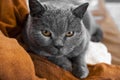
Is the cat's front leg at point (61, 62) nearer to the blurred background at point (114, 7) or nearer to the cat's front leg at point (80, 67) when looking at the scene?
the cat's front leg at point (80, 67)

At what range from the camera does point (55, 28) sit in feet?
3.18

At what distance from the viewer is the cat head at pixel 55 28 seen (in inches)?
38.3

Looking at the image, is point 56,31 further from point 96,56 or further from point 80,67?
point 96,56

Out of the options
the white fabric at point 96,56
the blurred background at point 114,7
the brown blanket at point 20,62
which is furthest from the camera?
the blurred background at point 114,7

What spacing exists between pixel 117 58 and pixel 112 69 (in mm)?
396

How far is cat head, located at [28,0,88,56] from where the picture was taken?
0.97 meters

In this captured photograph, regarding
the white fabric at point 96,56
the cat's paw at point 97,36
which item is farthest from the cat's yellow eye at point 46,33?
the cat's paw at point 97,36

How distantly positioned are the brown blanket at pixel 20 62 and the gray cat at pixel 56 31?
38mm

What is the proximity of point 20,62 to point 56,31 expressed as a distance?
0.18 m

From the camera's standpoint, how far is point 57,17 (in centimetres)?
99

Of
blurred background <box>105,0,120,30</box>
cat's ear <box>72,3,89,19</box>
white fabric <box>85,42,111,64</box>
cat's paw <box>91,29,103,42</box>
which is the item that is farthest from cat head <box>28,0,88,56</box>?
blurred background <box>105,0,120,30</box>

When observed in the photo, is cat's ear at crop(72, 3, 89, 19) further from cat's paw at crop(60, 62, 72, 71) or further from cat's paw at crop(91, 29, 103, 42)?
cat's paw at crop(91, 29, 103, 42)

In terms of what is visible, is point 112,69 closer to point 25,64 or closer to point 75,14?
point 75,14

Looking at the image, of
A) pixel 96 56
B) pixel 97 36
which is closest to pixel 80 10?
pixel 96 56
